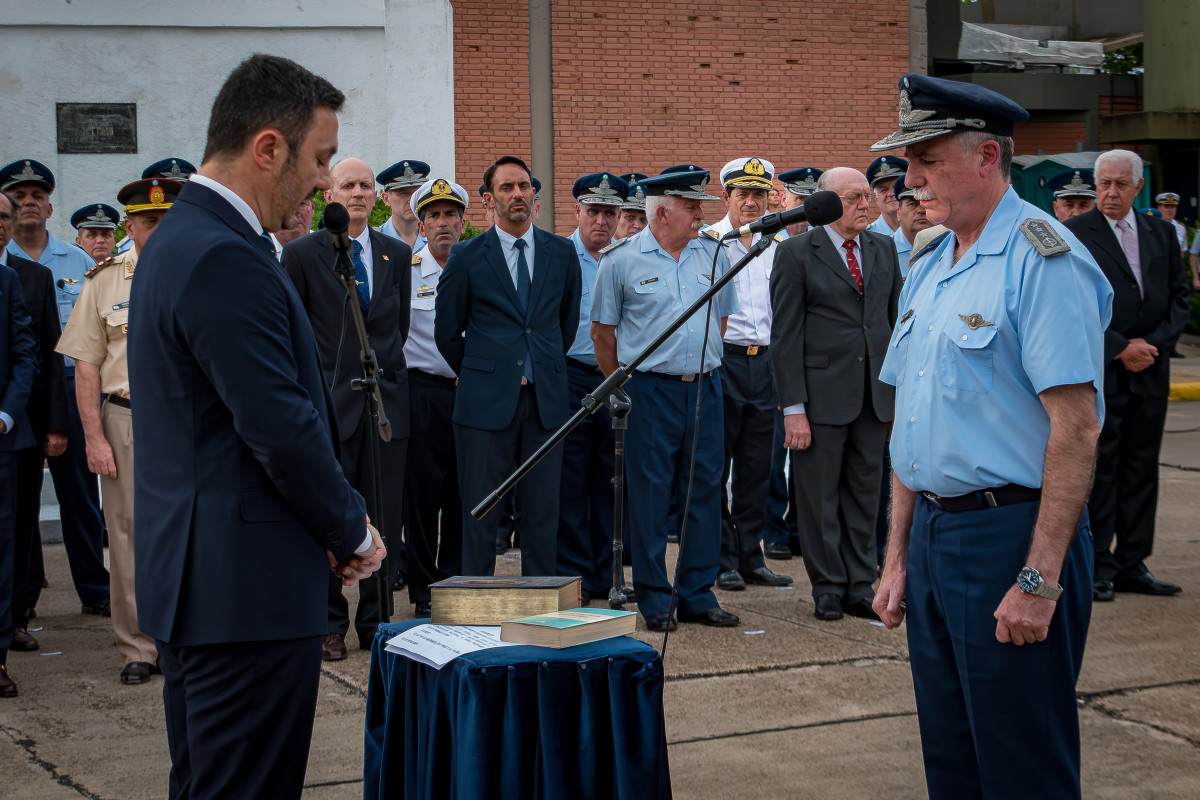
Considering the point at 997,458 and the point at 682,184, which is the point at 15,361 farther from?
the point at 997,458

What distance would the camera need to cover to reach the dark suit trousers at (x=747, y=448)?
7117mm

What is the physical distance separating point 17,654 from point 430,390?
2.34 meters

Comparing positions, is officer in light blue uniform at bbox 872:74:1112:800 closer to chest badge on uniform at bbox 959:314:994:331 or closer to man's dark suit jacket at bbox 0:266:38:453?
chest badge on uniform at bbox 959:314:994:331

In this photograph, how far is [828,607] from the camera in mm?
6184

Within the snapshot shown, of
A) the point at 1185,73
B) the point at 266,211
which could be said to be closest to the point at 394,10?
the point at 266,211

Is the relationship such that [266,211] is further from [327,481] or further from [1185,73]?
[1185,73]

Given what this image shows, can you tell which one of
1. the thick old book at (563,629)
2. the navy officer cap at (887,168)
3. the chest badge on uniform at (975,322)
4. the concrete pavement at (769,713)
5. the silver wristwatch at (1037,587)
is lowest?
the concrete pavement at (769,713)

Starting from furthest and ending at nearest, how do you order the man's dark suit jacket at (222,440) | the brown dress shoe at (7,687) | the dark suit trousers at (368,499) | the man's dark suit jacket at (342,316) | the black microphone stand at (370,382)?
the dark suit trousers at (368,499) → the man's dark suit jacket at (342,316) → the brown dress shoe at (7,687) → the black microphone stand at (370,382) → the man's dark suit jacket at (222,440)

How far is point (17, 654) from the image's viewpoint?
5754 millimetres

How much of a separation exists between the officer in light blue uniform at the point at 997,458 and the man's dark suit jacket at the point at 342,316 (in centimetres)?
315

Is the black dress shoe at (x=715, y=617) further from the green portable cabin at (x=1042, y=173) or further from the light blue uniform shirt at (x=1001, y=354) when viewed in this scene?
the green portable cabin at (x=1042, y=173)

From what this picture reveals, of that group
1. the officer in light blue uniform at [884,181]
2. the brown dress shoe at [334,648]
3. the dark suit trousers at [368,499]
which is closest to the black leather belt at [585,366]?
the dark suit trousers at [368,499]

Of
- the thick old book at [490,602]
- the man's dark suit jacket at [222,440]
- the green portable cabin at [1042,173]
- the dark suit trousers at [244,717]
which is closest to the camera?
the man's dark suit jacket at [222,440]

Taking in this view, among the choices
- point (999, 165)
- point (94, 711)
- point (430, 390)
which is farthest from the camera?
point (430, 390)
